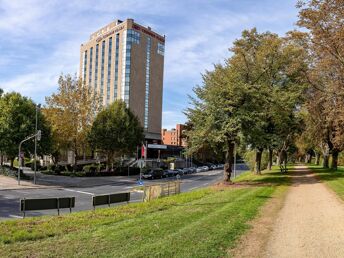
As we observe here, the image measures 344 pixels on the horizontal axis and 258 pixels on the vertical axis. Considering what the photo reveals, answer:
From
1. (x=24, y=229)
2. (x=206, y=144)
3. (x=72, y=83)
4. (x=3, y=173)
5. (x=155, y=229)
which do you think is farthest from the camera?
(x=72, y=83)

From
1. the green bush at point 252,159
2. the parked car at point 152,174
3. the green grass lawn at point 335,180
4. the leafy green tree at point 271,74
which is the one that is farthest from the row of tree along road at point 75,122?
the green grass lawn at point 335,180

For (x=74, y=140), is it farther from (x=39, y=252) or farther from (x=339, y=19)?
(x=39, y=252)

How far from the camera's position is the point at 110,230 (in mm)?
10656

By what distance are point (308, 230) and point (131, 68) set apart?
100207mm

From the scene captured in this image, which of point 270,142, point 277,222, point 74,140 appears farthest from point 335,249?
point 74,140

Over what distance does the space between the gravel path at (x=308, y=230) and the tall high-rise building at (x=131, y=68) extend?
298 ft

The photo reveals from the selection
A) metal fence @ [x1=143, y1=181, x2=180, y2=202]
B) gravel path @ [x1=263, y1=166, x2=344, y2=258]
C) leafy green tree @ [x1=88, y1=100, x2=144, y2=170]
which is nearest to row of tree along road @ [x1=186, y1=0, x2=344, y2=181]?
metal fence @ [x1=143, y1=181, x2=180, y2=202]

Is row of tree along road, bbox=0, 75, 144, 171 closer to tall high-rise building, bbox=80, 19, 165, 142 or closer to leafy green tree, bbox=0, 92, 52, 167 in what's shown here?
leafy green tree, bbox=0, 92, 52, 167

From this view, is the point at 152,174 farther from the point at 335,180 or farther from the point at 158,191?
the point at 158,191

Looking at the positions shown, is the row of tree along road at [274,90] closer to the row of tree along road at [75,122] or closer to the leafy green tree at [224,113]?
the leafy green tree at [224,113]

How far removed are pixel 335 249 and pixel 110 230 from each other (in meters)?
5.66

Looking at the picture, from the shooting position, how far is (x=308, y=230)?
→ 11453 millimetres

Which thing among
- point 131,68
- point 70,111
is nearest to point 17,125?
point 70,111

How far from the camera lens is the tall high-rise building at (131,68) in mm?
108688
